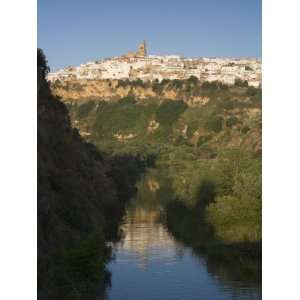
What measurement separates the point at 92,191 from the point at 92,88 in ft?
218

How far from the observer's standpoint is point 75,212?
13609 millimetres

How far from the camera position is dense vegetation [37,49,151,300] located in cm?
969

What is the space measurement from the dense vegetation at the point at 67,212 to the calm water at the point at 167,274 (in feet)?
1.47

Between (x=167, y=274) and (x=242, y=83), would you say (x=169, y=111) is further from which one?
(x=167, y=274)

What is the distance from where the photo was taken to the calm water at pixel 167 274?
1143 centimetres

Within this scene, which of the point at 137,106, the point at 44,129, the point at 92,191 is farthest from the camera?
the point at 137,106

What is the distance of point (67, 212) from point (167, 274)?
2218 millimetres

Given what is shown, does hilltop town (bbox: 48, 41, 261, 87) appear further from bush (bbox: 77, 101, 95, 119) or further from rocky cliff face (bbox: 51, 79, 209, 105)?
bush (bbox: 77, 101, 95, 119)

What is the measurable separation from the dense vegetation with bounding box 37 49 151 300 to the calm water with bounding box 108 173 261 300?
45 centimetres

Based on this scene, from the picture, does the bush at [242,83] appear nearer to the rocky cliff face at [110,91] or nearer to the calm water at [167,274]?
the rocky cliff face at [110,91]

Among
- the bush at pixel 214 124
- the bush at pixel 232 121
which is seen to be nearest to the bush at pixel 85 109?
the bush at pixel 214 124
